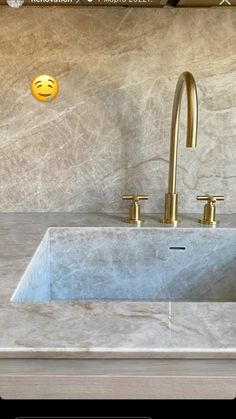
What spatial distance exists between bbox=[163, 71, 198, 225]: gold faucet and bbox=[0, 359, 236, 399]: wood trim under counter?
61 cm

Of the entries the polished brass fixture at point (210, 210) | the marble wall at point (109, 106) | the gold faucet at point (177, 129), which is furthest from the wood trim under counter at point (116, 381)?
the marble wall at point (109, 106)

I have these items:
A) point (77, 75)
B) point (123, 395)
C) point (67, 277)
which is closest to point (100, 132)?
point (77, 75)

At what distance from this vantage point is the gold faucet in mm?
1078

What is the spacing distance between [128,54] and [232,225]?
57 centimetres

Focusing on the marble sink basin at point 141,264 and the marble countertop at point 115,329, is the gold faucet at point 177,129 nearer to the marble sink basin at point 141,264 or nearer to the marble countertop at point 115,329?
the marble sink basin at point 141,264

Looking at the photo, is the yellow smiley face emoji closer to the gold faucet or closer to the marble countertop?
the gold faucet

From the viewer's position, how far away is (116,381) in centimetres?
57

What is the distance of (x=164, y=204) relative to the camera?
142 cm

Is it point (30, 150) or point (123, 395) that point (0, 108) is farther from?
point (123, 395)

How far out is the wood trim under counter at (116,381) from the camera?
57 cm

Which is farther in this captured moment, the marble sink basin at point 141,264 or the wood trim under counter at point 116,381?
the marble sink basin at point 141,264

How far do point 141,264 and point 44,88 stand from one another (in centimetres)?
57

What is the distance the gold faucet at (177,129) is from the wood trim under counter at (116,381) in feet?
2.01

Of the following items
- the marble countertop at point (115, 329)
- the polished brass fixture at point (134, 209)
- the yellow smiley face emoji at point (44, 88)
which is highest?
the yellow smiley face emoji at point (44, 88)
